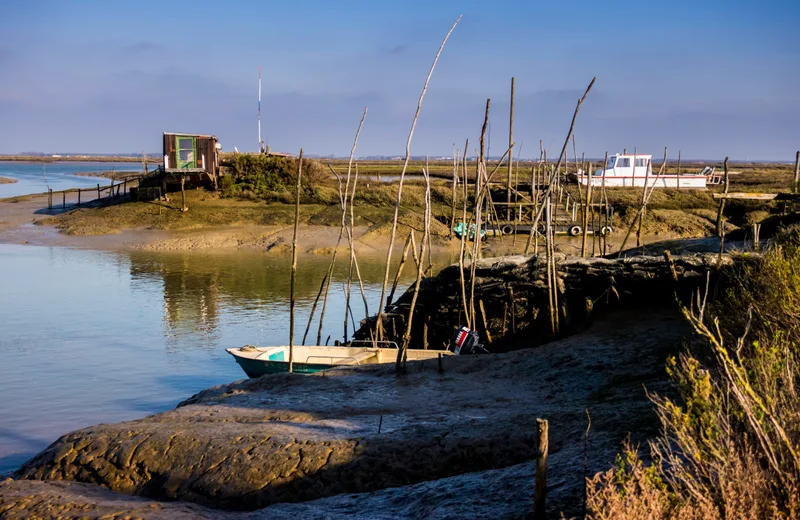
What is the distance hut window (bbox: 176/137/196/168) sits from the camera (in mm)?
34750

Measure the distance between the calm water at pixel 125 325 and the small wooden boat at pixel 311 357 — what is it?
116cm

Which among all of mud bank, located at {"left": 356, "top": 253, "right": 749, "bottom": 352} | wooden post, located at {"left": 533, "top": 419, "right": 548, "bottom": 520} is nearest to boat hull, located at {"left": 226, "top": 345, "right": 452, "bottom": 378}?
mud bank, located at {"left": 356, "top": 253, "right": 749, "bottom": 352}

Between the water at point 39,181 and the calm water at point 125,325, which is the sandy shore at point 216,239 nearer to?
the calm water at point 125,325

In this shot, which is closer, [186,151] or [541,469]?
[541,469]

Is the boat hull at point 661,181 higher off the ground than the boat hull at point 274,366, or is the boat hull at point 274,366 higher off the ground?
the boat hull at point 661,181

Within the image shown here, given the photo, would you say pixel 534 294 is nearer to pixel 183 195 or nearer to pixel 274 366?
pixel 274 366

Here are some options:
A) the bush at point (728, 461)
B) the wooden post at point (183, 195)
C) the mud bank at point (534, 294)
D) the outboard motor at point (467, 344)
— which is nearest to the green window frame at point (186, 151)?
the wooden post at point (183, 195)

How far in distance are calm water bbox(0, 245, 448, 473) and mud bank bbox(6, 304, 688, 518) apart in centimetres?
250

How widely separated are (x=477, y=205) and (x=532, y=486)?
27.3 feet

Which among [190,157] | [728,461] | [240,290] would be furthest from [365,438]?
[190,157]

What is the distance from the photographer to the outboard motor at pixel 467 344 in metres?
13.1

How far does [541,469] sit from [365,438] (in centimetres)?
295

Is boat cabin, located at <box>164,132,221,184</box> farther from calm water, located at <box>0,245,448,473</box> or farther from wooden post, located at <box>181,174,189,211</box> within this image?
calm water, located at <box>0,245,448,473</box>

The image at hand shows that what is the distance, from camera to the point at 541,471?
534 cm
